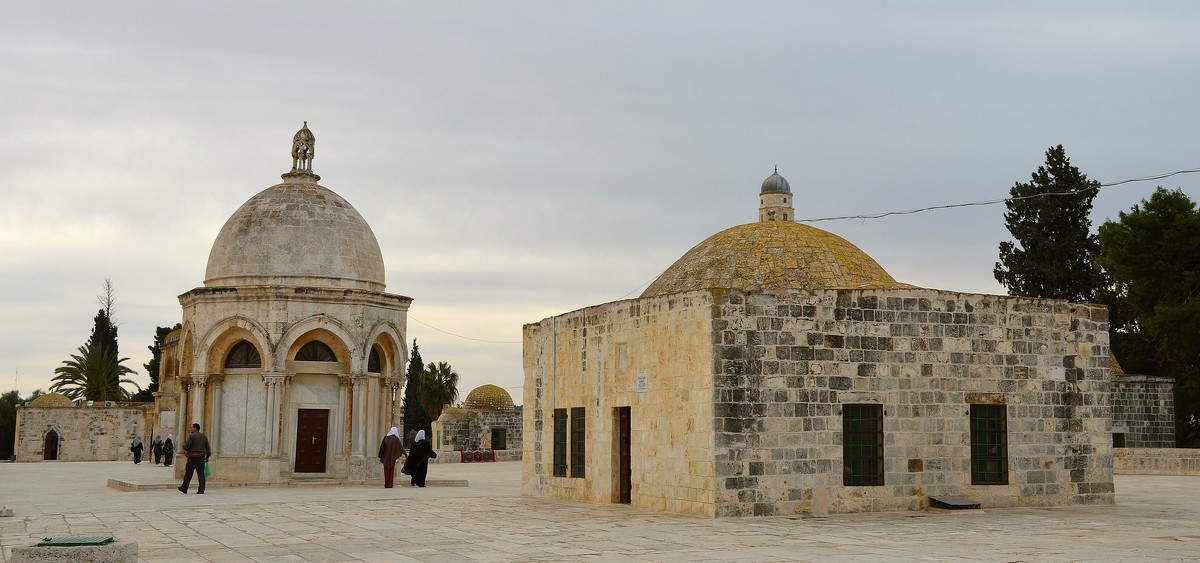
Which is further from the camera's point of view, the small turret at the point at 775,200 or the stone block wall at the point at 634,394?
the small turret at the point at 775,200

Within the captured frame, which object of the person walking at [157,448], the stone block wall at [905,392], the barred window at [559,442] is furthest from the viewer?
the person walking at [157,448]

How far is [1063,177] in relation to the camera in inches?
1667

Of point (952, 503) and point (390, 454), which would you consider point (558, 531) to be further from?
point (390, 454)

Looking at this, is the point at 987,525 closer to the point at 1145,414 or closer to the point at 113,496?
the point at 113,496

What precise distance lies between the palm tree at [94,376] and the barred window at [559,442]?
145ft

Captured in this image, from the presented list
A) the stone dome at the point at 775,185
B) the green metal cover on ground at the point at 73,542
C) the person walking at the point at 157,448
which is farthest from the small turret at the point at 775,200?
the person walking at the point at 157,448

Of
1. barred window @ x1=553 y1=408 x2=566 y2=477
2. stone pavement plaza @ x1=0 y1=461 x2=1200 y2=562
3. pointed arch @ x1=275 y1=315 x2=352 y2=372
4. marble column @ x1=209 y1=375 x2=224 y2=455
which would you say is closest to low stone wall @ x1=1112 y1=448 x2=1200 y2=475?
stone pavement plaza @ x1=0 y1=461 x2=1200 y2=562

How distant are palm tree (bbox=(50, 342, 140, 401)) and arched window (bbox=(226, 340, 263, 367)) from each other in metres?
36.8

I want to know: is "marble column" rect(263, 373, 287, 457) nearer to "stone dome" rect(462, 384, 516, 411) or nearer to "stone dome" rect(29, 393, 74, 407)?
"stone dome" rect(462, 384, 516, 411)

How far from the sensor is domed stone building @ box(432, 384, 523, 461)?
39875 mm

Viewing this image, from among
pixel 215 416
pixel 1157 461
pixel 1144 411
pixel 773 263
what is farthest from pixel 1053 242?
pixel 215 416

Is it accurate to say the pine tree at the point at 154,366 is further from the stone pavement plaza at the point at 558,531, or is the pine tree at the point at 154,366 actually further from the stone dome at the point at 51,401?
the stone pavement plaza at the point at 558,531

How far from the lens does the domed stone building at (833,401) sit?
1321cm

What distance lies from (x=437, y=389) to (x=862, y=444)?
144 ft
